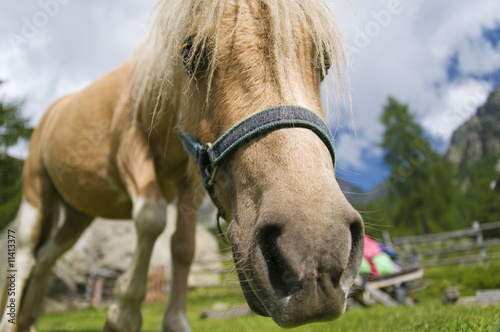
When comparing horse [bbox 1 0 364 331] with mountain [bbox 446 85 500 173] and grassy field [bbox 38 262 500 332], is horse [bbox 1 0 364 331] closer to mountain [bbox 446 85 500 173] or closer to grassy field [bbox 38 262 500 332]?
grassy field [bbox 38 262 500 332]

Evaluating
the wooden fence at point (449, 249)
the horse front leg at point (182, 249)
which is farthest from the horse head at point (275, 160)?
the wooden fence at point (449, 249)

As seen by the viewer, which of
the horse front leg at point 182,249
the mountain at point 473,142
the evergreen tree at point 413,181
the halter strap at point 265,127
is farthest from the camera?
the mountain at point 473,142

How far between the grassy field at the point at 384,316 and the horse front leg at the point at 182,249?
0.55 meters

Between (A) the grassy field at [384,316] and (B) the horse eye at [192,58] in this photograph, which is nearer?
(B) the horse eye at [192,58]

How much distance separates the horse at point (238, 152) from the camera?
110 cm

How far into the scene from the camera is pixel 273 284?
112 cm

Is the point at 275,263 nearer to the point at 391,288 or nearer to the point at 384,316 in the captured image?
the point at 384,316

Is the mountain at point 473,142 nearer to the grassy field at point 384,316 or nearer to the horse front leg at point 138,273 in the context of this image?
the grassy field at point 384,316

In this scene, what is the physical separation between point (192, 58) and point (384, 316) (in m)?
3.09

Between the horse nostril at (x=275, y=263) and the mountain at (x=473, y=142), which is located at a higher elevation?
the horse nostril at (x=275, y=263)

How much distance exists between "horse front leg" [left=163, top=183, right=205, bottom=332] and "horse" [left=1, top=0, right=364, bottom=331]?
0.03 feet

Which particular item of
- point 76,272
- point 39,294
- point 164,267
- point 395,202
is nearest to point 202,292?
point 164,267

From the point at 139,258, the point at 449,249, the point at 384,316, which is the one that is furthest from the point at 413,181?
the point at 139,258

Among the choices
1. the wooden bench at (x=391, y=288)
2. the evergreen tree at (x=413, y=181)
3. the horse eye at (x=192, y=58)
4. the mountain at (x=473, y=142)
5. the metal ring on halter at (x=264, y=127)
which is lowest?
the mountain at (x=473, y=142)
